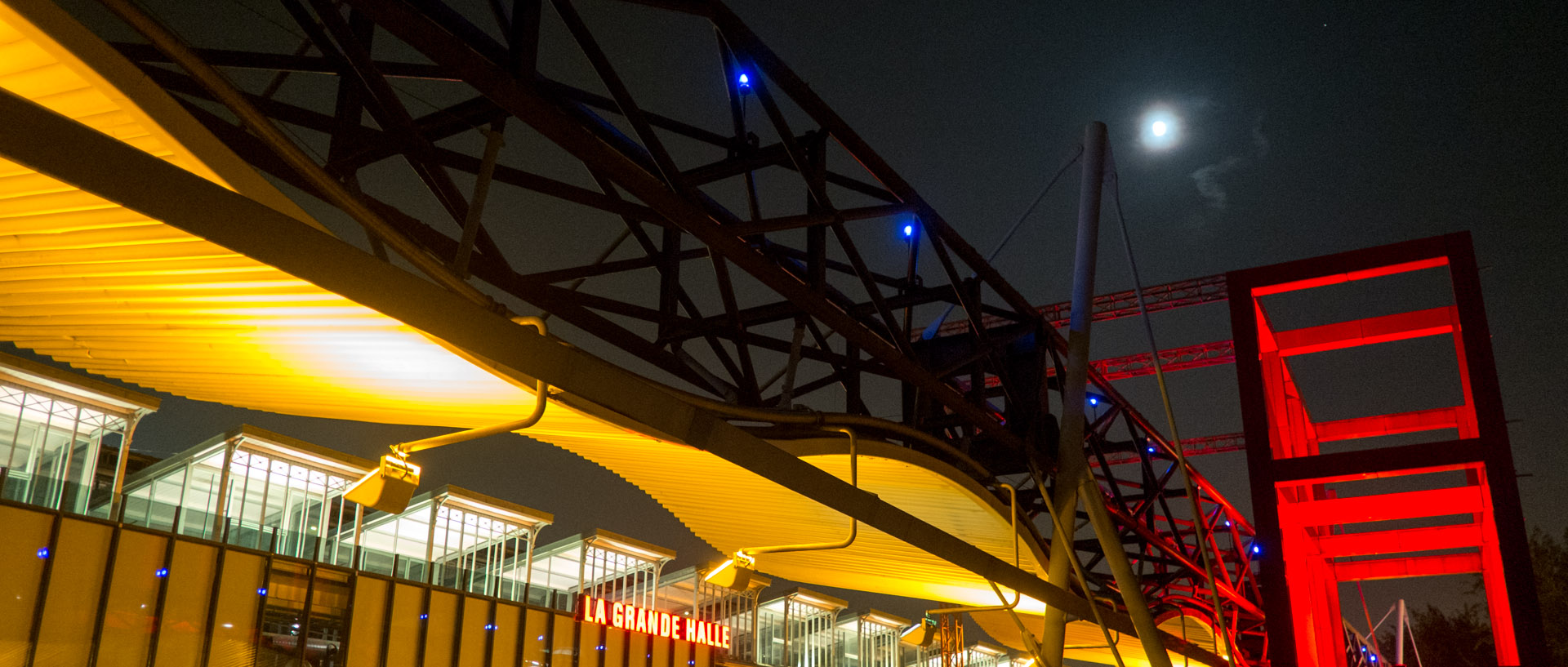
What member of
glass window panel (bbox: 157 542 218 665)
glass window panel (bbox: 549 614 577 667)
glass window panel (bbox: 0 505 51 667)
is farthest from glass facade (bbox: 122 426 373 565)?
glass window panel (bbox: 549 614 577 667)

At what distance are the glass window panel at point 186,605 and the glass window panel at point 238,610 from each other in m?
0.33

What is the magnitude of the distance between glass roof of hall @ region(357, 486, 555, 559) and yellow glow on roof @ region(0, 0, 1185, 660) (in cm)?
2139

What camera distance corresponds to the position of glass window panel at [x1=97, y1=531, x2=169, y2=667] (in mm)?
23156

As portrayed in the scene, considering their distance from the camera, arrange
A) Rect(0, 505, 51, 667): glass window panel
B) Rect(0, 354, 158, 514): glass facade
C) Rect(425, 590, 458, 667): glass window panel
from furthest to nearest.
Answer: Rect(425, 590, 458, 667): glass window panel → Rect(0, 354, 158, 514): glass facade → Rect(0, 505, 51, 667): glass window panel

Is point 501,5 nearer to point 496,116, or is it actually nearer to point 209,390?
point 496,116

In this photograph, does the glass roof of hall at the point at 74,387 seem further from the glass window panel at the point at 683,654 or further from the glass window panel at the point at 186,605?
the glass window panel at the point at 683,654

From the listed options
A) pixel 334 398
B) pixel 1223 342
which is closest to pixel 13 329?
pixel 334 398

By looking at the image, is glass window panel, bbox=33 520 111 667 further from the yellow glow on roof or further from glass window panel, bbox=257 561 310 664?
the yellow glow on roof

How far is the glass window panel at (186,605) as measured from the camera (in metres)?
24.1

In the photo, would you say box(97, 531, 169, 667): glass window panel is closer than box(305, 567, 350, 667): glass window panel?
Yes

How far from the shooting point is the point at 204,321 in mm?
8414

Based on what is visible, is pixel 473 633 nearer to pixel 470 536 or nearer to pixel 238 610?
pixel 470 536

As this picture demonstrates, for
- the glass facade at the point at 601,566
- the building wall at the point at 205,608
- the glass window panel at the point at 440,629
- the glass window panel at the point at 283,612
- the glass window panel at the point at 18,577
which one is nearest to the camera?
the glass window panel at the point at 18,577

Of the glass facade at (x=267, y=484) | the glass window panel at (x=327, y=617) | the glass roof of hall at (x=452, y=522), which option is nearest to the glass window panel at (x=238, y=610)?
the glass facade at (x=267, y=484)
